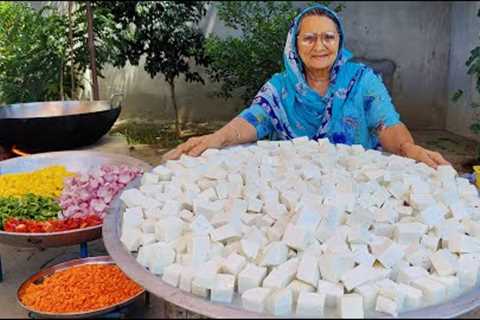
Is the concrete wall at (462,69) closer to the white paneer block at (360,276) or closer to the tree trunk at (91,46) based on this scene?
the tree trunk at (91,46)

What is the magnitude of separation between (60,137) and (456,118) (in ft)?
16.9

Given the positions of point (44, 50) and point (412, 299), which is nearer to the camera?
point (412, 299)

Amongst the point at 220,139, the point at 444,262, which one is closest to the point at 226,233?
the point at 444,262

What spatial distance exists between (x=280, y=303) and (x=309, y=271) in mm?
117

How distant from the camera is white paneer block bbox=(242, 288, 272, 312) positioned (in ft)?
3.14

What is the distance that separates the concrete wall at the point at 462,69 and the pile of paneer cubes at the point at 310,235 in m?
4.73

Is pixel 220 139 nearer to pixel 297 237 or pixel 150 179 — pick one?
pixel 150 179

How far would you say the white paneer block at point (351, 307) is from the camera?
91 centimetres

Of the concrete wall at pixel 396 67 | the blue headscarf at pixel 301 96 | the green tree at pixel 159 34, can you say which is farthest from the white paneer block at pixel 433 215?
the concrete wall at pixel 396 67

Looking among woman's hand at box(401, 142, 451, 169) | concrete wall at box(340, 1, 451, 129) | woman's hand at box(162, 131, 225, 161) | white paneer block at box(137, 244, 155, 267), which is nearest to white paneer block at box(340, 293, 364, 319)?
white paneer block at box(137, 244, 155, 267)

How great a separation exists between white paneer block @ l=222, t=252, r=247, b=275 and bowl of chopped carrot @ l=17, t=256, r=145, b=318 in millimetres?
603

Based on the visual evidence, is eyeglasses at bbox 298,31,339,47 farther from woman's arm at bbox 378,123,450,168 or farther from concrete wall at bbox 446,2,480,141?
concrete wall at bbox 446,2,480,141

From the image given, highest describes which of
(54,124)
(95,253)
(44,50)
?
(44,50)

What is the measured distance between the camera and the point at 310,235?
1.13 metres
